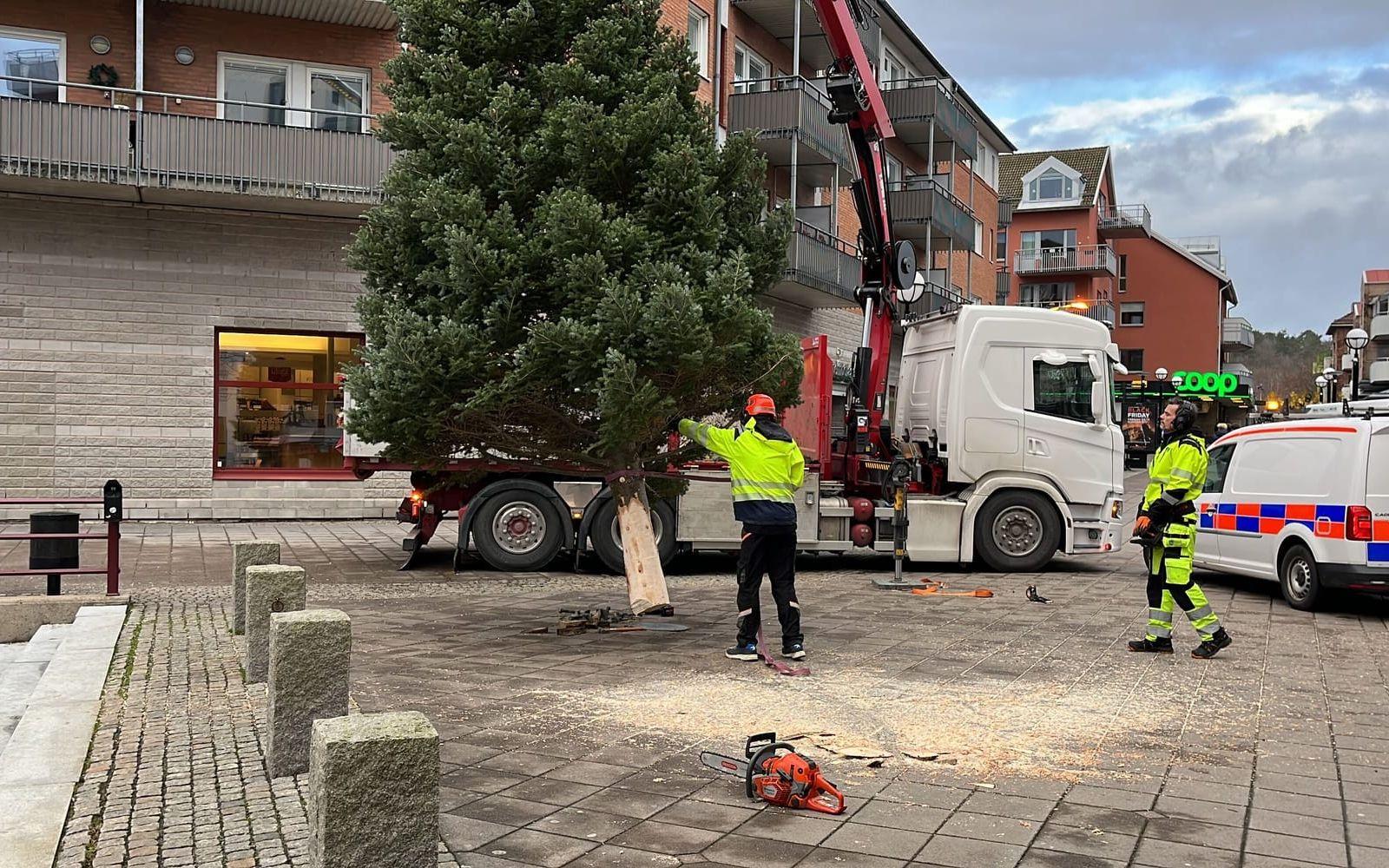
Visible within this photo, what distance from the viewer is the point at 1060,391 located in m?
14.6

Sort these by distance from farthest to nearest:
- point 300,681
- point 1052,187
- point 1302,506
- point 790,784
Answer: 1. point 1052,187
2. point 1302,506
3. point 300,681
4. point 790,784

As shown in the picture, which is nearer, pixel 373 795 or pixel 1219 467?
pixel 373 795

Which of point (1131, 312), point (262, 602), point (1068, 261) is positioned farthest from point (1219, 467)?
point (1131, 312)

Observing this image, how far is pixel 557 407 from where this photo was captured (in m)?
9.07

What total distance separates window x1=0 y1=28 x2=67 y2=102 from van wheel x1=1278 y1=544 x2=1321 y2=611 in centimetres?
1782

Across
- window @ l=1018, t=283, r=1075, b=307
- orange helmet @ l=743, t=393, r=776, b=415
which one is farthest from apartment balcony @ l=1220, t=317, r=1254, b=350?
orange helmet @ l=743, t=393, r=776, b=415

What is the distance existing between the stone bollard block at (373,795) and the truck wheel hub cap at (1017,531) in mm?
11716

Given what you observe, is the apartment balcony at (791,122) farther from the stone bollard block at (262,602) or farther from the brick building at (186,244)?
the stone bollard block at (262,602)

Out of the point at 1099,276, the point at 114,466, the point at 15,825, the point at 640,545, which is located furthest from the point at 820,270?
the point at 1099,276

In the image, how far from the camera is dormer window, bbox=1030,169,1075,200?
6625cm

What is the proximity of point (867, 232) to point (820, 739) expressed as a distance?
1105 cm

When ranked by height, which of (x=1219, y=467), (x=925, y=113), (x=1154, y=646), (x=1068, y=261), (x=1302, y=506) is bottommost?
(x=1154, y=646)

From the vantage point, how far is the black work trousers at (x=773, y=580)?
826cm

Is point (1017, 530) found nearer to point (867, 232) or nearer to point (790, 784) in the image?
point (867, 232)
